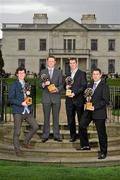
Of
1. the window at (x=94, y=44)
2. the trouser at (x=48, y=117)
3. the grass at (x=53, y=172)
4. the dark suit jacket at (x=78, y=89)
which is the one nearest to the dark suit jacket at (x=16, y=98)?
the trouser at (x=48, y=117)

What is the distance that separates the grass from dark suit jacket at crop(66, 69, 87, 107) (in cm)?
165

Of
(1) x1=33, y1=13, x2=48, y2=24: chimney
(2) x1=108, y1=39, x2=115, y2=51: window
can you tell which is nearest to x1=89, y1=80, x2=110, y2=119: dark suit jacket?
(2) x1=108, y1=39, x2=115, y2=51: window

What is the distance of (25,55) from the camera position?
84.7 meters

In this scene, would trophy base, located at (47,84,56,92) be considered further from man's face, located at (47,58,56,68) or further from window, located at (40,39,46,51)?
window, located at (40,39,46,51)

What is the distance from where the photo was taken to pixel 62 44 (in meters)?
83.2

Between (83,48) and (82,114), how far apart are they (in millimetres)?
72166

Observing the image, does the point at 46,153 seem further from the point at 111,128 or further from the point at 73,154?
the point at 111,128

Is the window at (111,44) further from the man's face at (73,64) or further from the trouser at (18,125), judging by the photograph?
the trouser at (18,125)

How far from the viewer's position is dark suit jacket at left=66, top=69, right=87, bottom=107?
37.6 ft

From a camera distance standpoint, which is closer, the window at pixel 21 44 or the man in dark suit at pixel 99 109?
the man in dark suit at pixel 99 109

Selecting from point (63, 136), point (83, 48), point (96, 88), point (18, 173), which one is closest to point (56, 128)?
point (63, 136)

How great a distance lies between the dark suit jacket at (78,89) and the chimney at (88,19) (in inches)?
3079

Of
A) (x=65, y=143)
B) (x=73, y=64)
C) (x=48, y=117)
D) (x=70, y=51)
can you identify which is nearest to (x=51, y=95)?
(x=48, y=117)

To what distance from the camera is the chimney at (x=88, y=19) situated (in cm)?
8924
